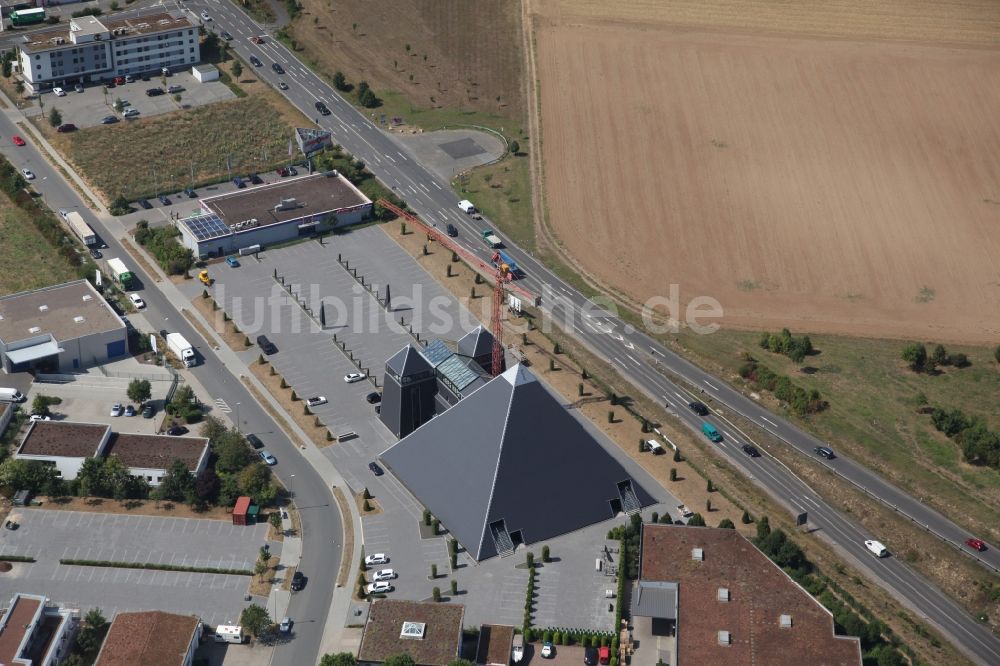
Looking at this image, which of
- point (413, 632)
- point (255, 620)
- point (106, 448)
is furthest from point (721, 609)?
point (106, 448)

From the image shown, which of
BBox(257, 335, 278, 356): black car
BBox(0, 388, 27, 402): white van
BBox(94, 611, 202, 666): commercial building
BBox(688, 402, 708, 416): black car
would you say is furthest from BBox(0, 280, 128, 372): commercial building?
BBox(688, 402, 708, 416): black car

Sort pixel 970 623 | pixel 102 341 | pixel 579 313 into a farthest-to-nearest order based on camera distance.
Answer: pixel 579 313, pixel 102 341, pixel 970 623

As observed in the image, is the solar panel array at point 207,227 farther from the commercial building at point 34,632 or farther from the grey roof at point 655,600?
the grey roof at point 655,600

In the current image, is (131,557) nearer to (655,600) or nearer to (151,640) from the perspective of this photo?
(151,640)

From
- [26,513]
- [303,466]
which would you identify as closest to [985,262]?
[303,466]

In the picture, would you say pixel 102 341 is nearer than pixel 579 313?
Yes

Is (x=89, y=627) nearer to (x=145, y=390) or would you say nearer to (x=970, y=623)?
(x=145, y=390)
